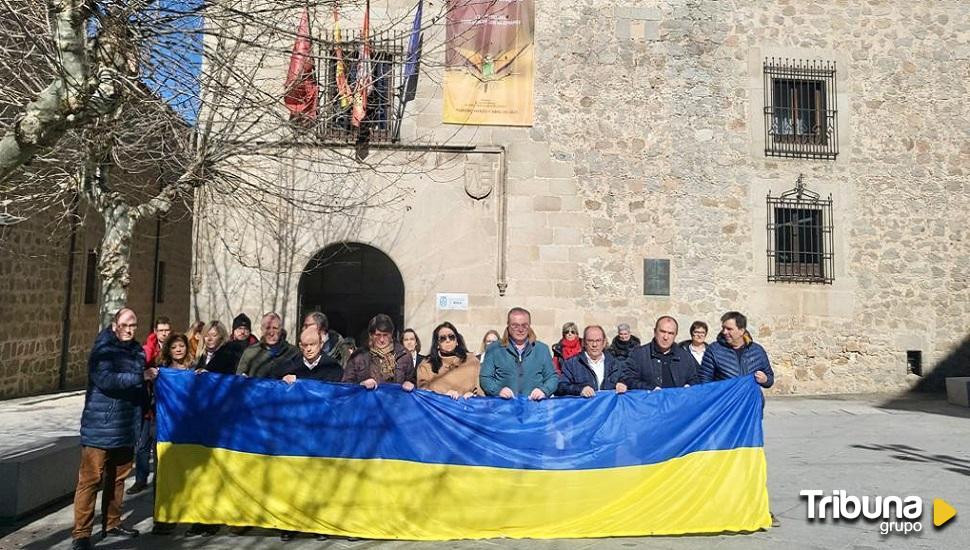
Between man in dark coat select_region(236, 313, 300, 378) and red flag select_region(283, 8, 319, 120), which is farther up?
red flag select_region(283, 8, 319, 120)

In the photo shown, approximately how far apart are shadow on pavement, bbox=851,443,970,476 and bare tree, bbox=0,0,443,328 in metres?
8.15

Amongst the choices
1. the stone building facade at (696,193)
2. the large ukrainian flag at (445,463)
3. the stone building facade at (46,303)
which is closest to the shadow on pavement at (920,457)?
the large ukrainian flag at (445,463)

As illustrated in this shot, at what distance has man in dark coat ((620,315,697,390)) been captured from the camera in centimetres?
613

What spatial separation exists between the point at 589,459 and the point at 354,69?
29.2ft

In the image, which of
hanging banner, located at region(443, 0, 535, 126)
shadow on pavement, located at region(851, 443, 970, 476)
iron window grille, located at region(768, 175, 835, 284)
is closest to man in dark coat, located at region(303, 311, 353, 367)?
hanging banner, located at region(443, 0, 535, 126)

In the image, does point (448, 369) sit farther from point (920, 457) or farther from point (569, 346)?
point (920, 457)

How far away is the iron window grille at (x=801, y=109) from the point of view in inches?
556

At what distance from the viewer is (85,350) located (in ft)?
52.6

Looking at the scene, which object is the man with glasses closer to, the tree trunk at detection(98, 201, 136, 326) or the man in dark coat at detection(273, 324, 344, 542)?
the man in dark coat at detection(273, 324, 344, 542)

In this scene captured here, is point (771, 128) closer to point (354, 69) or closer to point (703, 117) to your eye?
point (703, 117)

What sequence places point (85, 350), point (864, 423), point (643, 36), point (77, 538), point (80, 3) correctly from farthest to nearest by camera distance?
point (85, 350) < point (643, 36) < point (864, 423) < point (77, 538) < point (80, 3)

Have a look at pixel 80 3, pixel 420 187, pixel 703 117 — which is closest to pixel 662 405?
pixel 80 3

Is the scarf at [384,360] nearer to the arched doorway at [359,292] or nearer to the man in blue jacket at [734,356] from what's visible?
the man in blue jacket at [734,356]

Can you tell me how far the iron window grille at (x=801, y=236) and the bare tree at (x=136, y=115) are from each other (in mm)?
7592
